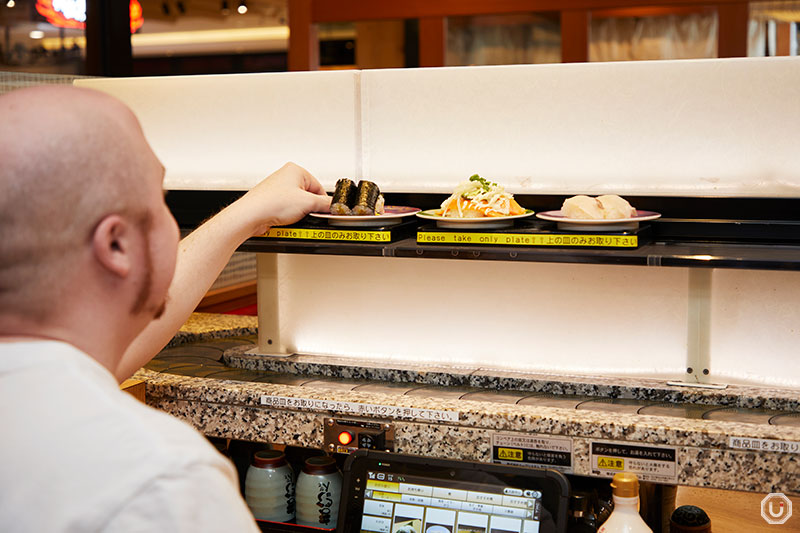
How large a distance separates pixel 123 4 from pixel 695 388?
2.12m

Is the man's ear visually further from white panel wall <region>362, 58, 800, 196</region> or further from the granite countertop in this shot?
white panel wall <region>362, 58, 800, 196</region>

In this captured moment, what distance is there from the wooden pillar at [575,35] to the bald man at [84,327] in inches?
151

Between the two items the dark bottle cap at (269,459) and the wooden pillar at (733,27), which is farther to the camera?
the wooden pillar at (733,27)

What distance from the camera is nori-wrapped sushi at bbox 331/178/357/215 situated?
5.27 feet

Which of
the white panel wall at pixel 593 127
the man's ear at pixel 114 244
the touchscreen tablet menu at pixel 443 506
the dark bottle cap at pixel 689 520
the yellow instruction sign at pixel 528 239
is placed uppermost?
the white panel wall at pixel 593 127

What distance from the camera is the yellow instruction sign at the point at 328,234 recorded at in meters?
1.57

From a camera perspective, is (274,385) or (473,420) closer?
(473,420)

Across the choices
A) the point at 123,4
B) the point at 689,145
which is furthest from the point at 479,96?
the point at 123,4

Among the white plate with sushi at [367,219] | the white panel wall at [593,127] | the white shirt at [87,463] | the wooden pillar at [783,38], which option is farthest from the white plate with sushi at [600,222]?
the wooden pillar at [783,38]

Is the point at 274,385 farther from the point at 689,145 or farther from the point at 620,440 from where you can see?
the point at 689,145

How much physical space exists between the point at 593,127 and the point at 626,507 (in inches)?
27.7

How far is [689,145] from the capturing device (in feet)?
5.16

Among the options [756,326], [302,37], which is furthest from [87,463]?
[302,37]

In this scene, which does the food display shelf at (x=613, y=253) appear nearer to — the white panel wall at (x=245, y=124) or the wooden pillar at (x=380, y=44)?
the white panel wall at (x=245, y=124)
